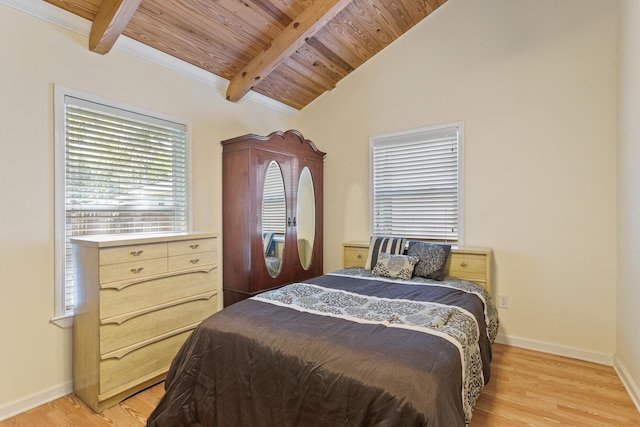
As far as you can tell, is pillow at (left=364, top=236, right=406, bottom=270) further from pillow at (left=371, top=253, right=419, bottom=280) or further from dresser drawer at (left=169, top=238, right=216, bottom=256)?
dresser drawer at (left=169, top=238, right=216, bottom=256)

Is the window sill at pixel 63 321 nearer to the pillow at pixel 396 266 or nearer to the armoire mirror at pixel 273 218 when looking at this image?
the armoire mirror at pixel 273 218

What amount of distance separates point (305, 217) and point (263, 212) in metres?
0.67

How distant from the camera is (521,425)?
1.76 metres

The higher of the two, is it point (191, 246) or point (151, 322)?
point (191, 246)

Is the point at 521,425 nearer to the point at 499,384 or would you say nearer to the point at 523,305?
the point at 499,384

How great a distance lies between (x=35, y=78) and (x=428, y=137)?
10.6ft

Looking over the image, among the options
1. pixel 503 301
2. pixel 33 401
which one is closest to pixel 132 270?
pixel 33 401

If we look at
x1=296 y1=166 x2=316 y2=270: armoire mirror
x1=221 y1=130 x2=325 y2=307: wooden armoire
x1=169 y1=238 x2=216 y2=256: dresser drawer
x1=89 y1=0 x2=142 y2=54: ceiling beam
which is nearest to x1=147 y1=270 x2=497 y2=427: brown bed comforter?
x1=169 y1=238 x2=216 y2=256: dresser drawer

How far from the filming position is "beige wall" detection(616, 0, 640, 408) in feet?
6.57

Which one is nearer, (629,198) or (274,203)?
(629,198)

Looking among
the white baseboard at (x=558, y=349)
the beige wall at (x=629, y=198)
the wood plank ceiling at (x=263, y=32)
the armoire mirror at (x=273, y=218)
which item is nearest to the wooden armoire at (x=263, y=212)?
the armoire mirror at (x=273, y=218)

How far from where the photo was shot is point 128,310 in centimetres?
207

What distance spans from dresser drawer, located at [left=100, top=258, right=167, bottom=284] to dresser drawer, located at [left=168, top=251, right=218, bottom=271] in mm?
69

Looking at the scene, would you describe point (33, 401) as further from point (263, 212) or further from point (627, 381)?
point (627, 381)
